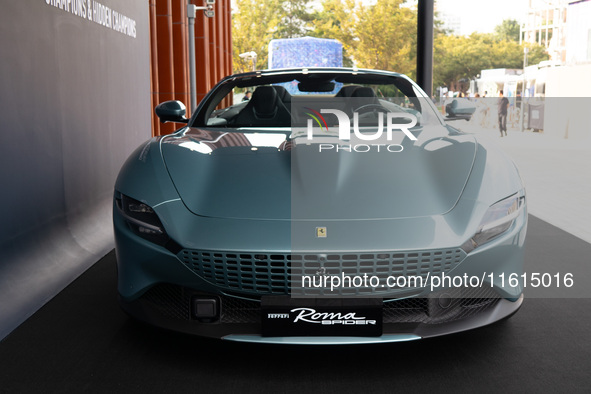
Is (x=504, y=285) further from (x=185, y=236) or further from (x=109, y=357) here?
(x=109, y=357)

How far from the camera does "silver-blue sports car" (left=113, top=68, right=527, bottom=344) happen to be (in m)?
2.62

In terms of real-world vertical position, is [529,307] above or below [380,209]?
below

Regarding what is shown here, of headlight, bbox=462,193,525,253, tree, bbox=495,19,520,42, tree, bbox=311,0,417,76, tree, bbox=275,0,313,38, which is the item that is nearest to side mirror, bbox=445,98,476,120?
headlight, bbox=462,193,525,253

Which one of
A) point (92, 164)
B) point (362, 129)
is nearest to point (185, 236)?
point (362, 129)

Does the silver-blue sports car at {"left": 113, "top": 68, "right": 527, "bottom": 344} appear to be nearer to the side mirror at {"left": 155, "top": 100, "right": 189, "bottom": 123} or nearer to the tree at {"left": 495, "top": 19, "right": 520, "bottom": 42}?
the side mirror at {"left": 155, "top": 100, "right": 189, "bottom": 123}

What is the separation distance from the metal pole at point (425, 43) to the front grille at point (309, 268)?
6.05 m

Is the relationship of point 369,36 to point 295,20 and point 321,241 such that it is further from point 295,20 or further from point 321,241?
point 321,241

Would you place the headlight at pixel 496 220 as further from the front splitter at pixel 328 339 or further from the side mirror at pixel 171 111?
the side mirror at pixel 171 111

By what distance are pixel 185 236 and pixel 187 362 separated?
0.61 metres

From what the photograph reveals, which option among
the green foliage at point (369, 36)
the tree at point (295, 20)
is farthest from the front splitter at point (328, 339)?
the tree at point (295, 20)

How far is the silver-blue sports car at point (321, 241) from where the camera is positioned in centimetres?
262

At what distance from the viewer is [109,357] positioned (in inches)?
119

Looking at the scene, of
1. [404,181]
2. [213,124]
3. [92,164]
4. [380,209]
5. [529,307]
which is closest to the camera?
[380,209]

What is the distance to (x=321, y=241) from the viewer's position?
8.63 ft
